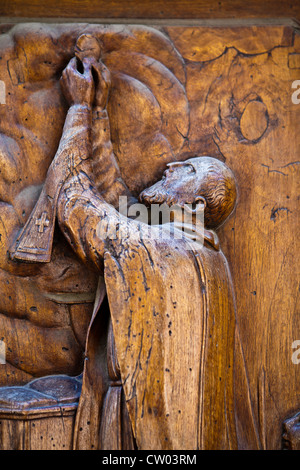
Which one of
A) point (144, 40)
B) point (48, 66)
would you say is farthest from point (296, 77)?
point (48, 66)

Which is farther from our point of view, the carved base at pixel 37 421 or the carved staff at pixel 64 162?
the carved staff at pixel 64 162

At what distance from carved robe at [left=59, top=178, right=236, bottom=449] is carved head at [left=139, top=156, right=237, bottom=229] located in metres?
0.17

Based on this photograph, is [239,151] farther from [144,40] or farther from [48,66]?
[48,66]

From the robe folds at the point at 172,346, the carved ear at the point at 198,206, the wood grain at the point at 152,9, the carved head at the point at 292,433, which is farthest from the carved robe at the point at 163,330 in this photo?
the wood grain at the point at 152,9

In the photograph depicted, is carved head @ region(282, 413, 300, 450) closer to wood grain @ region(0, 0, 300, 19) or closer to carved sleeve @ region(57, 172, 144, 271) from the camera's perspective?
carved sleeve @ region(57, 172, 144, 271)

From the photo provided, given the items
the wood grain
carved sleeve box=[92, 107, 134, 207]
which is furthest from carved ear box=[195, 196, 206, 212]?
the wood grain

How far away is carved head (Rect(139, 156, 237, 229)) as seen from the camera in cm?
250

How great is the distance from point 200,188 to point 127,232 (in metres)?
0.36

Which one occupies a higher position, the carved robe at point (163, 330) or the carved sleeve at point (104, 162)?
the carved sleeve at point (104, 162)

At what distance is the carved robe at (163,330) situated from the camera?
2225 millimetres

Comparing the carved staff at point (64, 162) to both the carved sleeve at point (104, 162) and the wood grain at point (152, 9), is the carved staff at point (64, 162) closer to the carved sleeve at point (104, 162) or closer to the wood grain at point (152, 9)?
the carved sleeve at point (104, 162)

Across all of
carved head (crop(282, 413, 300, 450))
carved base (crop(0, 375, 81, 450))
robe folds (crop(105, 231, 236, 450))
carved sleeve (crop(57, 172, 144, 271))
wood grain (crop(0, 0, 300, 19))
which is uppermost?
wood grain (crop(0, 0, 300, 19))

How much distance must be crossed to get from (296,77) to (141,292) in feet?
4.00

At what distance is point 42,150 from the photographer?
260 centimetres
